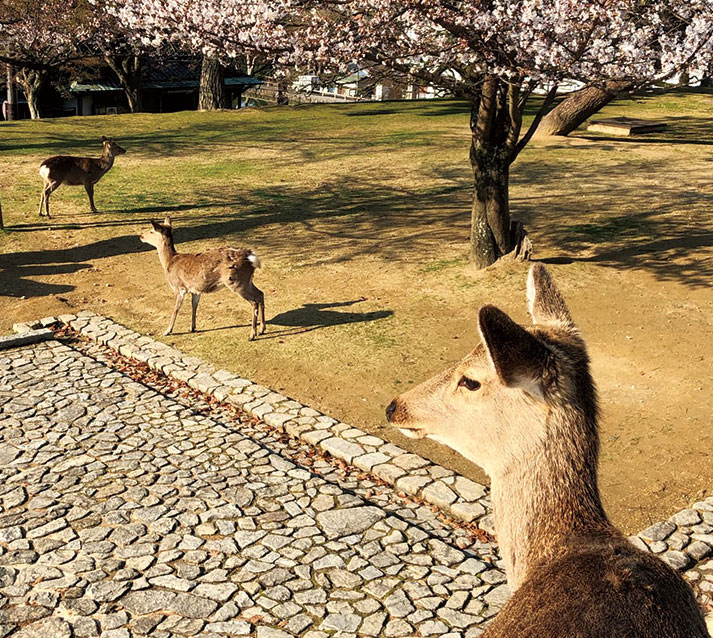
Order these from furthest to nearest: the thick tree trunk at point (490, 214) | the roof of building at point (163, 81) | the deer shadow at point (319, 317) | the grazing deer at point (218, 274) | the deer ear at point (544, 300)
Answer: the roof of building at point (163, 81) < the thick tree trunk at point (490, 214) < the deer shadow at point (319, 317) < the grazing deer at point (218, 274) < the deer ear at point (544, 300)

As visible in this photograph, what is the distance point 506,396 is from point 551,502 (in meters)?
0.50

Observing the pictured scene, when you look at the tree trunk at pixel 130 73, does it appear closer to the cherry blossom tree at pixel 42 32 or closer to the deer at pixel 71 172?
the cherry blossom tree at pixel 42 32

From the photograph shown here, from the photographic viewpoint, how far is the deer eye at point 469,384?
13.2 ft

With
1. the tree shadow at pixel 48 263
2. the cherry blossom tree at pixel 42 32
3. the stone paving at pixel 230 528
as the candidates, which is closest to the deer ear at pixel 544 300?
the stone paving at pixel 230 528

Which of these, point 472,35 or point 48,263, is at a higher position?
point 472,35

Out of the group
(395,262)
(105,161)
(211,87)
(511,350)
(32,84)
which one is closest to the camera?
(511,350)

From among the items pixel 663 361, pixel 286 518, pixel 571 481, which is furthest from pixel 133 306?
pixel 571 481

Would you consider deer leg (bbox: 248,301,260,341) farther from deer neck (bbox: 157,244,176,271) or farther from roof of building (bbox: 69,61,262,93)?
roof of building (bbox: 69,61,262,93)

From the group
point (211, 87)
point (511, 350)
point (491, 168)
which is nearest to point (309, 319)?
point (491, 168)

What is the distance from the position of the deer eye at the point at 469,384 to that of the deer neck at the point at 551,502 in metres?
0.40

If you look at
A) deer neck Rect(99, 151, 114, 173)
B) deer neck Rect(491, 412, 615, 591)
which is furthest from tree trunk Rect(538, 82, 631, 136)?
deer neck Rect(491, 412, 615, 591)

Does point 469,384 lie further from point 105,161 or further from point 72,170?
point 105,161

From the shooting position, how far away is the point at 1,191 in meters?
20.4

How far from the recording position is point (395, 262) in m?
14.9
